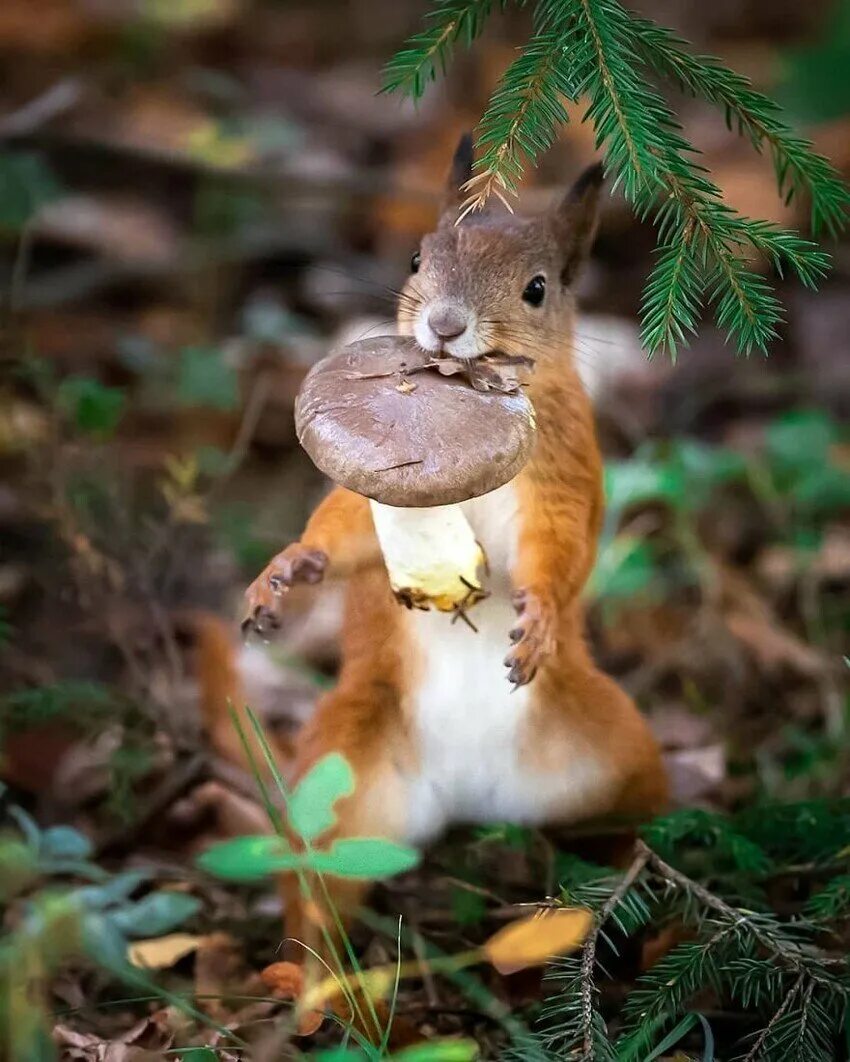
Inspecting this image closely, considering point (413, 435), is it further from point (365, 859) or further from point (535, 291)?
point (535, 291)

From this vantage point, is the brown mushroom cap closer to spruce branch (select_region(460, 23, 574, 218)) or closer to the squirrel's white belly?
spruce branch (select_region(460, 23, 574, 218))

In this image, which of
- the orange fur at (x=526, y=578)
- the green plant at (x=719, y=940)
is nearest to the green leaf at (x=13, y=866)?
the orange fur at (x=526, y=578)

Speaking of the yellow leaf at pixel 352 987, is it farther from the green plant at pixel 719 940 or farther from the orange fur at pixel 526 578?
the green plant at pixel 719 940

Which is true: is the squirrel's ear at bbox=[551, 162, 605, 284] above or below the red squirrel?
above

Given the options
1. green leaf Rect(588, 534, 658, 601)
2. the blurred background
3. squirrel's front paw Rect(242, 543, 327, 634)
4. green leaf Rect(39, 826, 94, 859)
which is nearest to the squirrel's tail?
the blurred background

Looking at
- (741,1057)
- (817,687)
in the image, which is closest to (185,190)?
(817,687)

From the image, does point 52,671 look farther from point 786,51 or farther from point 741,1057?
point 786,51

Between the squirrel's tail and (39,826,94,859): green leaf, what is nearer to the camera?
(39,826,94,859): green leaf
